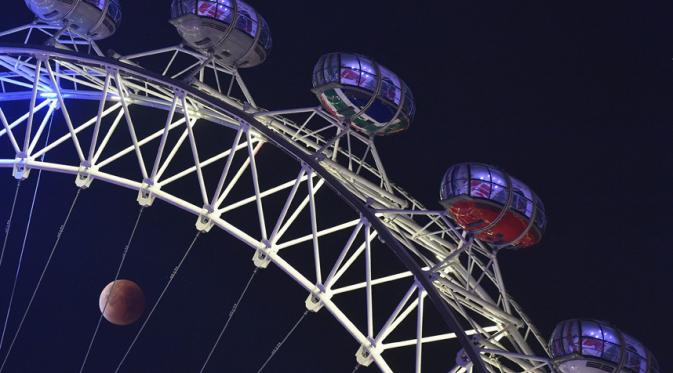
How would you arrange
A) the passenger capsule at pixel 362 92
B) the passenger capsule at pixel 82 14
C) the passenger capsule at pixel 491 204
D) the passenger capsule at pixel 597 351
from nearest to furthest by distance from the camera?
the passenger capsule at pixel 597 351 < the passenger capsule at pixel 491 204 < the passenger capsule at pixel 362 92 < the passenger capsule at pixel 82 14

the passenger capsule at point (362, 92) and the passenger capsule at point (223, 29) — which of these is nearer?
the passenger capsule at point (362, 92)

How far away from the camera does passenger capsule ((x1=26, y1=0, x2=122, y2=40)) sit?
69.7 ft

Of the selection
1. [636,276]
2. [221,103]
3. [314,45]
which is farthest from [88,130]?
[636,276]

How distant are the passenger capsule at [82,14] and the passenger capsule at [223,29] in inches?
78.3

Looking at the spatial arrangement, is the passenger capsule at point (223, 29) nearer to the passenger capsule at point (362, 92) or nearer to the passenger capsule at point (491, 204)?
the passenger capsule at point (362, 92)

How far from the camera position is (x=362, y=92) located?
1944cm

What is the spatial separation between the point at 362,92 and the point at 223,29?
3.16 m

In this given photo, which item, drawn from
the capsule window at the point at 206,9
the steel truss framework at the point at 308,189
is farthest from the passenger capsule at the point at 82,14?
the capsule window at the point at 206,9

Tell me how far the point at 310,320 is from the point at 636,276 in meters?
9.52

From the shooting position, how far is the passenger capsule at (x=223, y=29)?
793 inches

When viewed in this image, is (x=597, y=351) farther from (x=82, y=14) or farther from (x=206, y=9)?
(x=82, y=14)

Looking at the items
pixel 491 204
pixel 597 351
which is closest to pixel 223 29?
pixel 491 204

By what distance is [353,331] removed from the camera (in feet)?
68.3

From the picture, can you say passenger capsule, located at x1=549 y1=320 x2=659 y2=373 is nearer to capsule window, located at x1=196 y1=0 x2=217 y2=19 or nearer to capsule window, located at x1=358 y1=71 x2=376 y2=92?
capsule window, located at x1=358 y1=71 x2=376 y2=92
